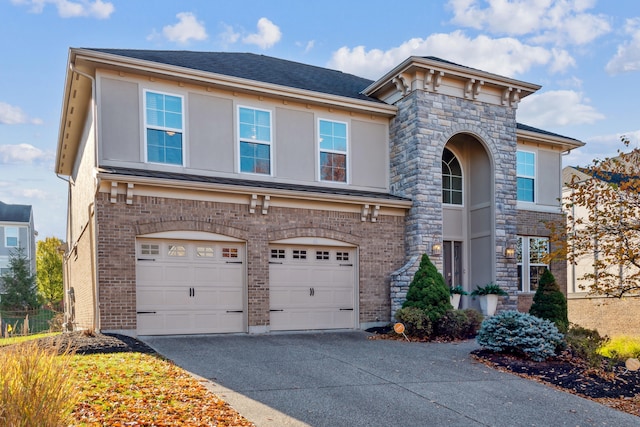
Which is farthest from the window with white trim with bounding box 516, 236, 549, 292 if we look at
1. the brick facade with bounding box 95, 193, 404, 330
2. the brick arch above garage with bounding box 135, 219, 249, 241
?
the brick arch above garage with bounding box 135, 219, 249, 241

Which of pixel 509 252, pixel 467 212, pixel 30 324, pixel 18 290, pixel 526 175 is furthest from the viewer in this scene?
pixel 18 290

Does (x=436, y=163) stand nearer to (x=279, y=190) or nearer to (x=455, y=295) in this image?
(x=455, y=295)

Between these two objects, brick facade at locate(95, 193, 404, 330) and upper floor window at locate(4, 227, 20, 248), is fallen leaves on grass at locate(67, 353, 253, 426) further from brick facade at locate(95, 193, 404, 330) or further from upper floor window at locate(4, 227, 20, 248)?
upper floor window at locate(4, 227, 20, 248)

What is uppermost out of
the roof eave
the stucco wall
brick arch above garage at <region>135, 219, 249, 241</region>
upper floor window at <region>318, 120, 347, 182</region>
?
the roof eave

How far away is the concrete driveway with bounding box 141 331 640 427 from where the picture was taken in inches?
241

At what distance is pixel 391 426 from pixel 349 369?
2.69 metres

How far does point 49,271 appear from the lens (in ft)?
104

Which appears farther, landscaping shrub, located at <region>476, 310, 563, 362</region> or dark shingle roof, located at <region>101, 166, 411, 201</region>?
dark shingle roof, located at <region>101, 166, 411, 201</region>

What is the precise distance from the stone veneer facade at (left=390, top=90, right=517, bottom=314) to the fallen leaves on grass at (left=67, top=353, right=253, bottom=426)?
775 centimetres

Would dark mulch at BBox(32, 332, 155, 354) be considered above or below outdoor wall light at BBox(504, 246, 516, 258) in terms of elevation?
below

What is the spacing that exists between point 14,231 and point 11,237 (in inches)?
16.8

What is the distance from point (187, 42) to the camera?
62.2 ft

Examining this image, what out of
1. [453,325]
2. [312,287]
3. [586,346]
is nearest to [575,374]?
[586,346]

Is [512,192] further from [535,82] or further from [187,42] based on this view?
[187,42]
